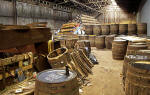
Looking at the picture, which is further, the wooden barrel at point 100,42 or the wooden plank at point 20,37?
the wooden barrel at point 100,42

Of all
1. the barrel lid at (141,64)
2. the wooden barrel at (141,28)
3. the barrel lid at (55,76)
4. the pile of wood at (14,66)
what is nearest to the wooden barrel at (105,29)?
the wooden barrel at (141,28)

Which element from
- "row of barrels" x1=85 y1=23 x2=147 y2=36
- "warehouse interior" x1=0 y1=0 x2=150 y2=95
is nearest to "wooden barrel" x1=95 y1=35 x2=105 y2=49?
"warehouse interior" x1=0 y1=0 x2=150 y2=95

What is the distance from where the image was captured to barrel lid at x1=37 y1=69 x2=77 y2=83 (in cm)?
220

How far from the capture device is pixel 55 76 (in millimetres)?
2379

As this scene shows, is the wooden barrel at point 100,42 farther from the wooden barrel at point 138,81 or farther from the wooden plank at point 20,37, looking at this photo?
the wooden plank at point 20,37

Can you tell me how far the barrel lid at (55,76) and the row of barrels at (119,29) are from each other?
10.2m

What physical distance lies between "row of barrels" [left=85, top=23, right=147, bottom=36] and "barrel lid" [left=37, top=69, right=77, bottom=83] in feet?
33.5

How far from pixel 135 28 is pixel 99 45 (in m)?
3.23

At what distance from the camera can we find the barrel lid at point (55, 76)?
2197 mm

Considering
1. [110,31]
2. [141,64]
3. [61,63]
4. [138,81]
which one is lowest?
[61,63]

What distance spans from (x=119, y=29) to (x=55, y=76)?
10655 millimetres

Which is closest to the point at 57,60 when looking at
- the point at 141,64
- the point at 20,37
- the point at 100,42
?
the point at 141,64

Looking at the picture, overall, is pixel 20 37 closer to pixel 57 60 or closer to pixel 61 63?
pixel 57 60

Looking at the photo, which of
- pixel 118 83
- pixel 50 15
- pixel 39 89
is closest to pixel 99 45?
pixel 118 83
